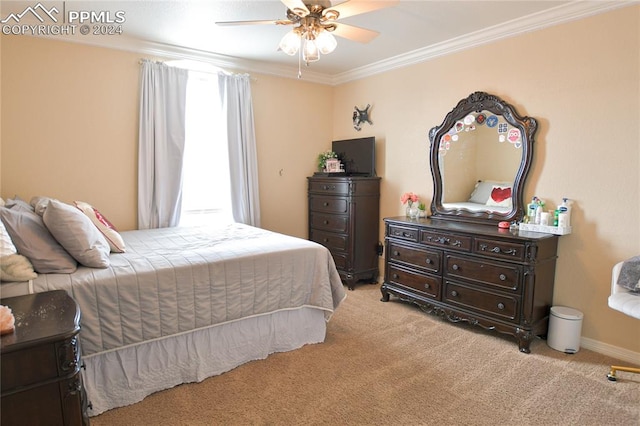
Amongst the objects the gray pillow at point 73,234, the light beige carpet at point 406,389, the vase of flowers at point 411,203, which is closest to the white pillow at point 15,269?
the gray pillow at point 73,234

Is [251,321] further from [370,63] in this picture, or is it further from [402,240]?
[370,63]

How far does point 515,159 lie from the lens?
322 centimetres

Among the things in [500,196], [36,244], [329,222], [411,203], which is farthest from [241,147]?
[500,196]

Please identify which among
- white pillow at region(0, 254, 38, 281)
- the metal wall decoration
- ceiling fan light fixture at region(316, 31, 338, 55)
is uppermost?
ceiling fan light fixture at region(316, 31, 338, 55)

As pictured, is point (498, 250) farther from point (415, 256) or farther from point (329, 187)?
point (329, 187)

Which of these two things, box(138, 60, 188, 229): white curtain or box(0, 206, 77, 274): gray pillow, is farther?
box(138, 60, 188, 229): white curtain

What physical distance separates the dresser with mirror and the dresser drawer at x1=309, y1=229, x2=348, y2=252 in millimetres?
669

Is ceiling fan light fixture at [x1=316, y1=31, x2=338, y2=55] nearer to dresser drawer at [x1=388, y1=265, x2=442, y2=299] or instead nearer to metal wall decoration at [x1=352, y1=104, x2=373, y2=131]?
dresser drawer at [x1=388, y1=265, x2=442, y2=299]

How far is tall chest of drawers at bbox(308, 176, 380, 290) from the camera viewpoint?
168 inches

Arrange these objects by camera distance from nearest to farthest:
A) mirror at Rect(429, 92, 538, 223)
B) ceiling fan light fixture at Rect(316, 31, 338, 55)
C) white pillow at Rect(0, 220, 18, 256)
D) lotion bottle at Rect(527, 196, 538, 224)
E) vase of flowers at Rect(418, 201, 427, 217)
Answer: white pillow at Rect(0, 220, 18, 256) < ceiling fan light fixture at Rect(316, 31, 338, 55) < lotion bottle at Rect(527, 196, 538, 224) < mirror at Rect(429, 92, 538, 223) < vase of flowers at Rect(418, 201, 427, 217)

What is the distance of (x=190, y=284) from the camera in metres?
2.32

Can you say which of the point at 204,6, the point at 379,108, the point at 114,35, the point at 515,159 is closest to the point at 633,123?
the point at 515,159

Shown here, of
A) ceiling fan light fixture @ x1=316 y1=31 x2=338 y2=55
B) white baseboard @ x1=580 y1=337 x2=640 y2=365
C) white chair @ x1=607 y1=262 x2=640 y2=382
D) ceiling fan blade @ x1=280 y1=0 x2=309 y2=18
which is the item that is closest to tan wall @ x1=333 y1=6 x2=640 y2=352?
white baseboard @ x1=580 y1=337 x2=640 y2=365

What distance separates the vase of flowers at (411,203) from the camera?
3918 millimetres
